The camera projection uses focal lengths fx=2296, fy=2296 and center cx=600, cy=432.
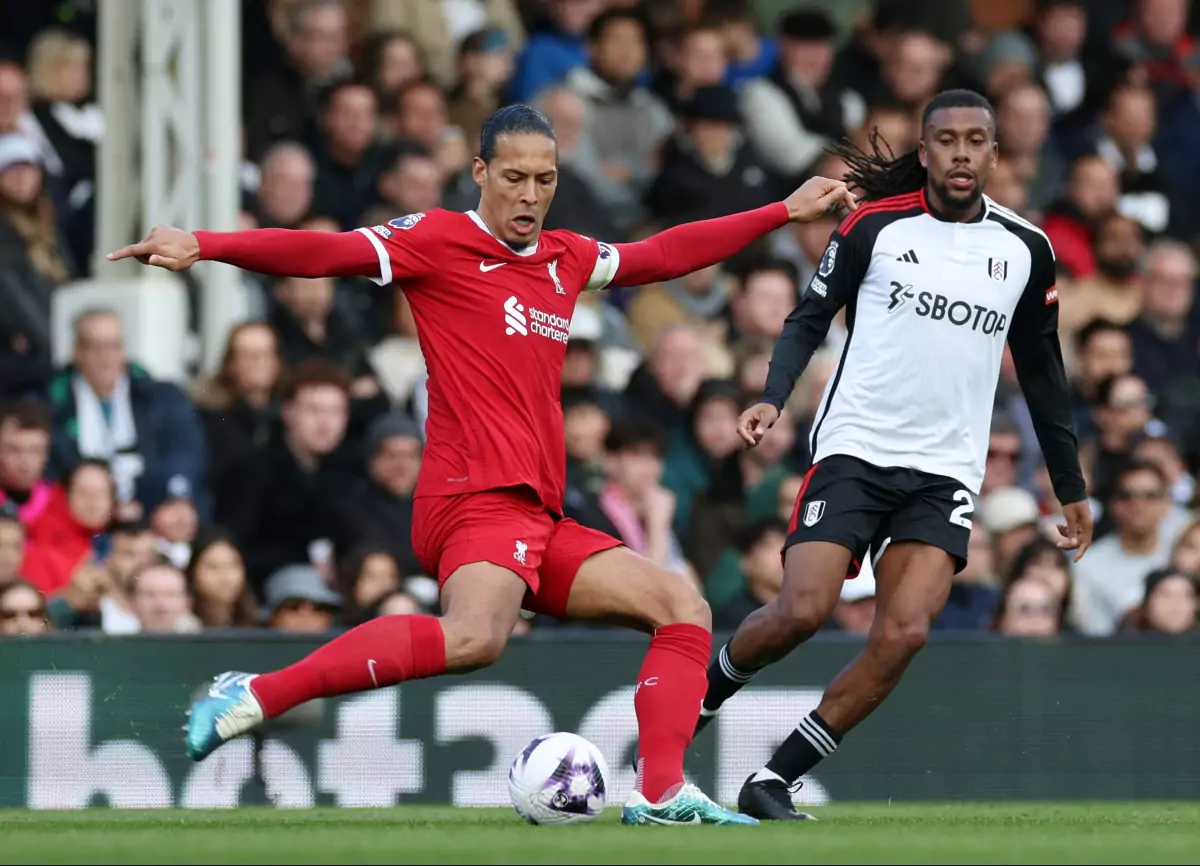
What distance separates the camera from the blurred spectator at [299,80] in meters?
13.2

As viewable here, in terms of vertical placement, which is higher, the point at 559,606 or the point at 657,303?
the point at 657,303

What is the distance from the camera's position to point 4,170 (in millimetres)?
11750

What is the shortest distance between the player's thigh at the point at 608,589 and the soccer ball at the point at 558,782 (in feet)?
1.39

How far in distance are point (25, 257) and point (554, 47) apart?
371 cm

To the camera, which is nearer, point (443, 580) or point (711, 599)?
point (443, 580)

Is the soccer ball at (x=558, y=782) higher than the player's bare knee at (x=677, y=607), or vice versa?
the player's bare knee at (x=677, y=607)

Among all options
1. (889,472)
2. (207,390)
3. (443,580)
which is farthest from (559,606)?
(207,390)

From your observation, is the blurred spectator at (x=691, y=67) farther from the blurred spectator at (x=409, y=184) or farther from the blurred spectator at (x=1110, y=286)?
the blurred spectator at (x=1110, y=286)

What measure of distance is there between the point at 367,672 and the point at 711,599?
464 centimetres

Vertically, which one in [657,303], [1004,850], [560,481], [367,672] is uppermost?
[657,303]

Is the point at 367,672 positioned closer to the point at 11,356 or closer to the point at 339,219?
the point at 11,356

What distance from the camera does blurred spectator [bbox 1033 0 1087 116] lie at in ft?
49.7

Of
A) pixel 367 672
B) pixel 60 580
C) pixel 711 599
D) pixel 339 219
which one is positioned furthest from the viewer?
pixel 339 219

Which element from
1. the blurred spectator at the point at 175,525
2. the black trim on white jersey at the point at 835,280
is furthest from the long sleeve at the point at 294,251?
the blurred spectator at the point at 175,525
